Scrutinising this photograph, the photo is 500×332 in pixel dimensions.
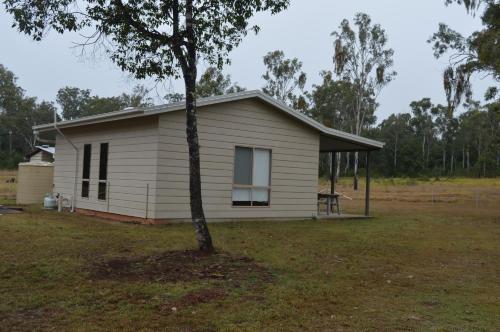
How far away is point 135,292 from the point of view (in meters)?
5.18

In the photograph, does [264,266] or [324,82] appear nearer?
[264,266]

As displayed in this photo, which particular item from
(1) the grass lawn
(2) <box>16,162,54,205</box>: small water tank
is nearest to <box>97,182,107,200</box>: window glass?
(1) the grass lawn

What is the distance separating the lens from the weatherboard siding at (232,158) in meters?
11.3

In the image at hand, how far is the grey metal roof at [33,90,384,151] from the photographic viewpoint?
10852 mm

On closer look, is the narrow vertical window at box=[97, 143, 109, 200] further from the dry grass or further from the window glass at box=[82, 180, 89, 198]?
the dry grass

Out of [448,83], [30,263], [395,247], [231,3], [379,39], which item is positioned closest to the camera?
[30,263]

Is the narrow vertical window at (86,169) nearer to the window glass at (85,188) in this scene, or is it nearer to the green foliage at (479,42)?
the window glass at (85,188)

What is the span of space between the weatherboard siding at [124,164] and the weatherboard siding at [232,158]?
36cm

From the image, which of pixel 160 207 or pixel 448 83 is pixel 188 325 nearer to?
A: pixel 160 207

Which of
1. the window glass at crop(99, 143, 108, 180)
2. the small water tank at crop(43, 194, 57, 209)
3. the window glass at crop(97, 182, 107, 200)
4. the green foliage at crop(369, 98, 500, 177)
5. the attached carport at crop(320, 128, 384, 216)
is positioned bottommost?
the small water tank at crop(43, 194, 57, 209)

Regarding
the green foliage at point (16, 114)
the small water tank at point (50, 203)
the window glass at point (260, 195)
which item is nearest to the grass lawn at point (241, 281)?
the window glass at point (260, 195)

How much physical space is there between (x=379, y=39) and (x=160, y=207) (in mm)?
33032

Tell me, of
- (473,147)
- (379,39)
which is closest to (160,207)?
(379,39)

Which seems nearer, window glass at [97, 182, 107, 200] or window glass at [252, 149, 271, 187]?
window glass at [252, 149, 271, 187]
